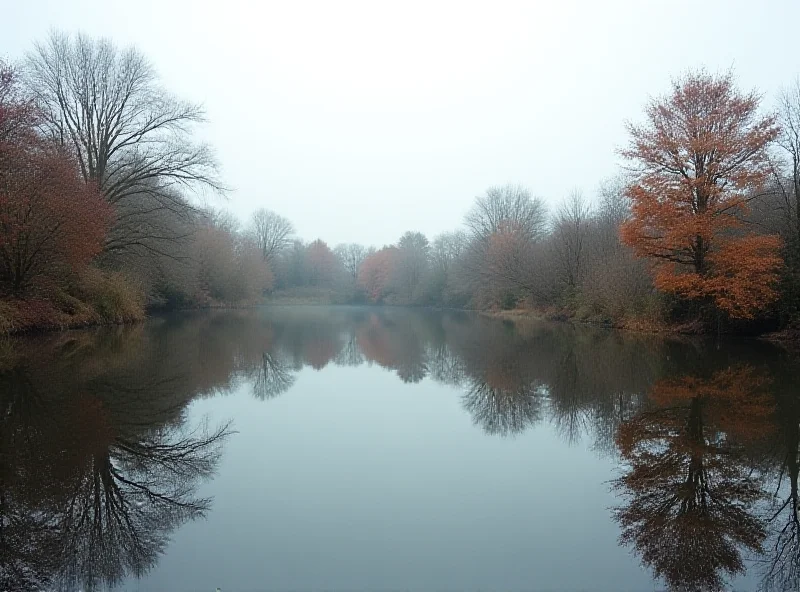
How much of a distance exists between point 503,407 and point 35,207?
49.7ft

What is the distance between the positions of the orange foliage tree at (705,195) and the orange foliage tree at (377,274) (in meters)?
54.3

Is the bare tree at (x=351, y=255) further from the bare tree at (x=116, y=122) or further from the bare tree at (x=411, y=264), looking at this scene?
the bare tree at (x=116, y=122)

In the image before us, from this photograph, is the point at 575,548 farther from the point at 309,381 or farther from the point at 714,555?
the point at 309,381

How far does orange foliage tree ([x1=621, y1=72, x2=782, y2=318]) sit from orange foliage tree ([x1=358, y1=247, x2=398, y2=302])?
54.3 metres

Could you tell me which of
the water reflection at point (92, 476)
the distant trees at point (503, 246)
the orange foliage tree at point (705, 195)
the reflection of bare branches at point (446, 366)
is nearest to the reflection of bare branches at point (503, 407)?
the reflection of bare branches at point (446, 366)

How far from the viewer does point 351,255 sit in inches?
3925

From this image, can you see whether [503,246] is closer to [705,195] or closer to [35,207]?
[705,195]

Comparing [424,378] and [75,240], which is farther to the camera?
[75,240]

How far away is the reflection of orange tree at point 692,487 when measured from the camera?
3404 millimetres

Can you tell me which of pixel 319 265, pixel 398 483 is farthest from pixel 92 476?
pixel 319 265

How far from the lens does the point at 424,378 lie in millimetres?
10711

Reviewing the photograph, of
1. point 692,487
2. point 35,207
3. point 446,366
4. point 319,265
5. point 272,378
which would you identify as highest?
point 319,265

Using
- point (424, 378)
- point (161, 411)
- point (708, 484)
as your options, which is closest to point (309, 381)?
point (424, 378)

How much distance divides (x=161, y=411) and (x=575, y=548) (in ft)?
18.4
